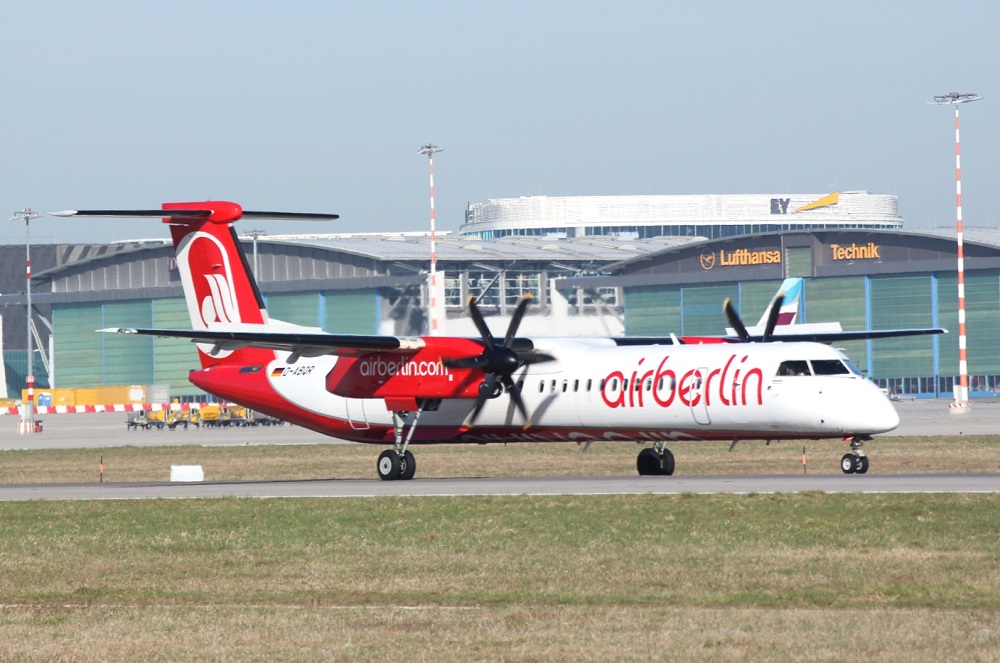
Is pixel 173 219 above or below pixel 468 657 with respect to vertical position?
above

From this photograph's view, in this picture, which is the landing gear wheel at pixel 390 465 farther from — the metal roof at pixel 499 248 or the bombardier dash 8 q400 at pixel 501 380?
the metal roof at pixel 499 248

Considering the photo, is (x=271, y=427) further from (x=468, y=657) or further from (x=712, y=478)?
(x=468, y=657)

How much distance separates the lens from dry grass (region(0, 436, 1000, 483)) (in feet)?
139

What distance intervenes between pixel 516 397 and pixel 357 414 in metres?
4.65

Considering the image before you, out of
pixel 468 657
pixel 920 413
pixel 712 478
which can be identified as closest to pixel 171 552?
pixel 468 657

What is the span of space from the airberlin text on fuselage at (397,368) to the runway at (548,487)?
2.72 meters

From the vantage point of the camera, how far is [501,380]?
34906 mm

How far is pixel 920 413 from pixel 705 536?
2280 inches

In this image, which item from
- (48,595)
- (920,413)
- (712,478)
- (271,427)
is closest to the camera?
(48,595)

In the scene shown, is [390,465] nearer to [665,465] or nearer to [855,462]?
[665,465]

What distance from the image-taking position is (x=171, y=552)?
869 inches

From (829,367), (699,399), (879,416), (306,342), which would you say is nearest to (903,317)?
(699,399)

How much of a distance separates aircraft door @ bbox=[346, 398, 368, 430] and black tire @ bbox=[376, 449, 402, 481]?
1.45 m

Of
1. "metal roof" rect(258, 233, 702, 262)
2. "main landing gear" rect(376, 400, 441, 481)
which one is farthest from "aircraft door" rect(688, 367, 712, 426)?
"metal roof" rect(258, 233, 702, 262)
